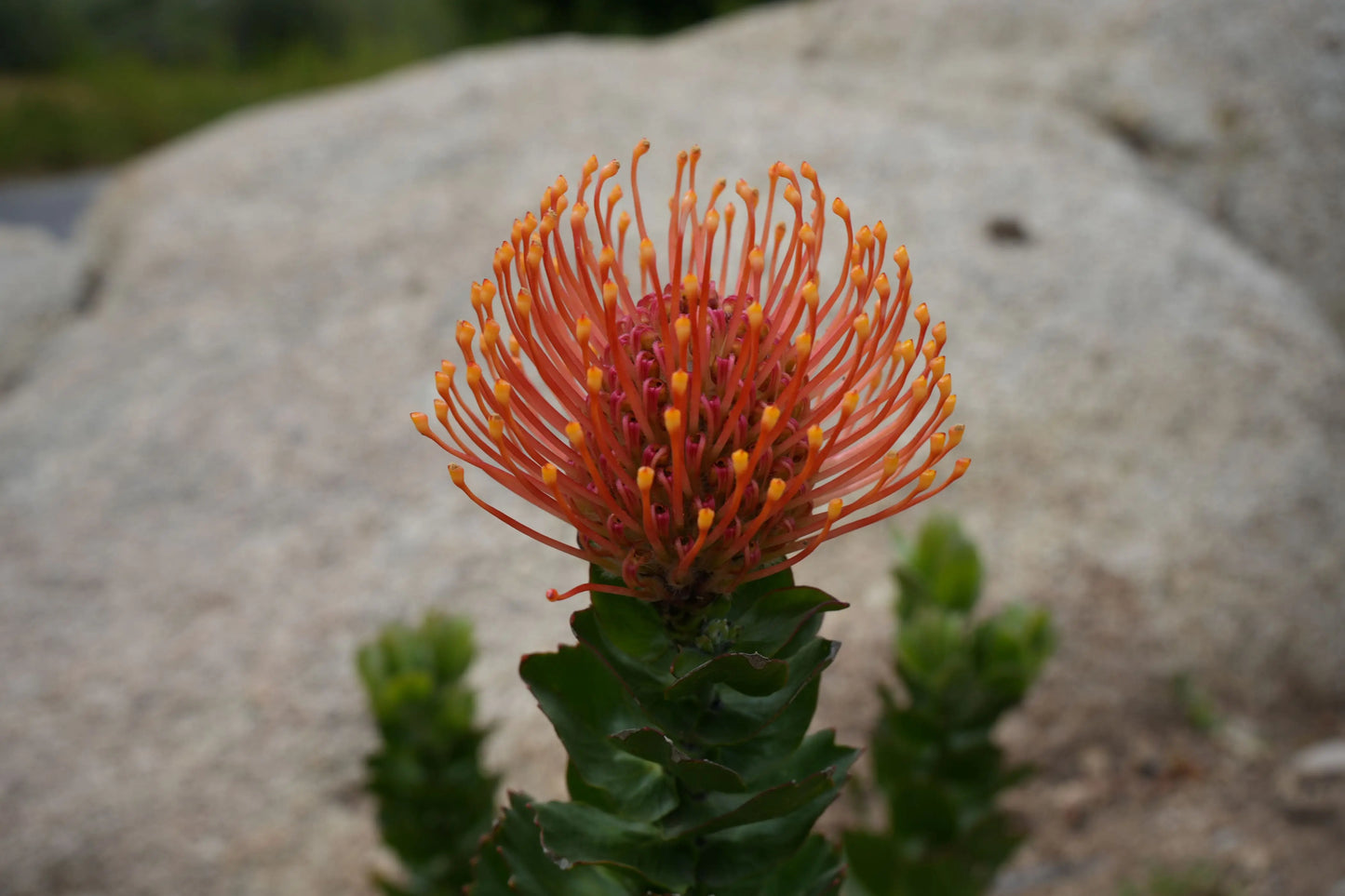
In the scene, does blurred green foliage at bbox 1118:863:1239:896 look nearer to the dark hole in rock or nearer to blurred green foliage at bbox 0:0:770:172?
the dark hole in rock

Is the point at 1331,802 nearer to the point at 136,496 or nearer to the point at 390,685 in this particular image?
the point at 390,685

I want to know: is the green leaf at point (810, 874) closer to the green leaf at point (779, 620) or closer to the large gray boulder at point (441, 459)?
the green leaf at point (779, 620)

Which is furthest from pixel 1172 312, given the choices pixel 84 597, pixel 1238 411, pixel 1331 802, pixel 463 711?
pixel 84 597

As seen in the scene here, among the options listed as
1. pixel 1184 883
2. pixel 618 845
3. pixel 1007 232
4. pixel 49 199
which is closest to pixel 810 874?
pixel 618 845

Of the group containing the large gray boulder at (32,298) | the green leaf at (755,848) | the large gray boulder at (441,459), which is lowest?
the green leaf at (755,848)

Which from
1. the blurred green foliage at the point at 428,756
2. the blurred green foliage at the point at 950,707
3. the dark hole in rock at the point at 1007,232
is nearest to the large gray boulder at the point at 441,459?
the dark hole in rock at the point at 1007,232

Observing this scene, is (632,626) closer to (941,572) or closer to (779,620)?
(779,620)

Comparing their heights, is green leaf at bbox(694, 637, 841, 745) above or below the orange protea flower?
Result: below

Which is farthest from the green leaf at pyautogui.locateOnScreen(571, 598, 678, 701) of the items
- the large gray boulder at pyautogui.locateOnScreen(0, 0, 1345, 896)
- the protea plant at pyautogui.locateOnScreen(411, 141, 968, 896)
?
the large gray boulder at pyautogui.locateOnScreen(0, 0, 1345, 896)
